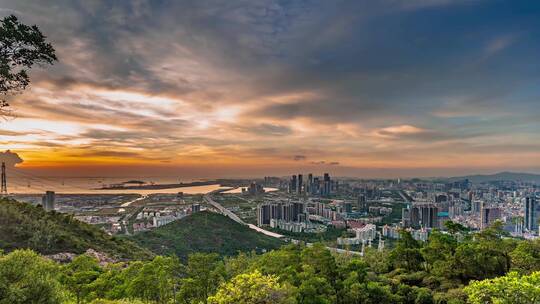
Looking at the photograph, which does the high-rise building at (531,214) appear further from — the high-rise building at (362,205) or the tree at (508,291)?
the tree at (508,291)

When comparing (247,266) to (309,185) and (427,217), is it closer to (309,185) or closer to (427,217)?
(427,217)

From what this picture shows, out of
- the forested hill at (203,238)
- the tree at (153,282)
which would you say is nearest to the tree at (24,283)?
the tree at (153,282)

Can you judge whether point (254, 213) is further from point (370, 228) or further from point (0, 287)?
point (0, 287)

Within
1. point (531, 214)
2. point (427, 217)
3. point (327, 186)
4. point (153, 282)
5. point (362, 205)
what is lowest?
point (362, 205)

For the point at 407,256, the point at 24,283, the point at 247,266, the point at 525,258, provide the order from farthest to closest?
1. the point at 407,256
2. the point at 247,266
3. the point at 525,258
4. the point at 24,283

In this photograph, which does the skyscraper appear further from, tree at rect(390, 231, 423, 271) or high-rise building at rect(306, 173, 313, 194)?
tree at rect(390, 231, 423, 271)

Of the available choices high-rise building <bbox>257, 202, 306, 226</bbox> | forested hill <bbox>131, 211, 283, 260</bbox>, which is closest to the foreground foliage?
forested hill <bbox>131, 211, 283, 260</bbox>

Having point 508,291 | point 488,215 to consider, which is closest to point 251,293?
point 508,291
